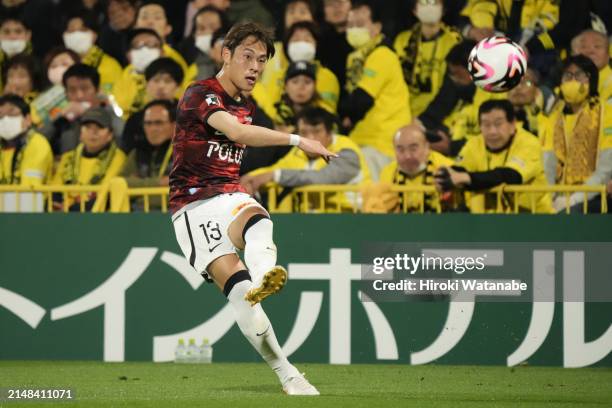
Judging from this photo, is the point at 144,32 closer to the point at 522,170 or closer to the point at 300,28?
the point at 300,28

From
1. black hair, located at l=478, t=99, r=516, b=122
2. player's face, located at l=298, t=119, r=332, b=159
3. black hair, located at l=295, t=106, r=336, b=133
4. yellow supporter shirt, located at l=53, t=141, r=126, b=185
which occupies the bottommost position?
yellow supporter shirt, located at l=53, t=141, r=126, b=185

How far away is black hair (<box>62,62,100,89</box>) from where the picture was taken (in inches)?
547

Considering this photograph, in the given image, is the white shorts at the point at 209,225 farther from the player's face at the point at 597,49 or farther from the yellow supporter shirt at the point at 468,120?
the player's face at the point at 597,49

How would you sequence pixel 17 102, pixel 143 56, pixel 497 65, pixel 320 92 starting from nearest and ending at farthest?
1. pixel 497 65
2. pixel 320 92
3. pixel 17 102
4. pixel 143 56

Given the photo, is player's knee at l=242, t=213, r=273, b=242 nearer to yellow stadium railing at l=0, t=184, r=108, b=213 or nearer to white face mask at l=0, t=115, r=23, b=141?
yellow stadium railing at l=0, t=184, r=108, b=213

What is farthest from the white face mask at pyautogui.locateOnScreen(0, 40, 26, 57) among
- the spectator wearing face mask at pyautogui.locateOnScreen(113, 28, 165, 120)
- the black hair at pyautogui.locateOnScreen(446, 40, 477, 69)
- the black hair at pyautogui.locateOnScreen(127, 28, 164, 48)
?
the black hair at pyautogui.locateOnScreen(446, 40, 477, 69)

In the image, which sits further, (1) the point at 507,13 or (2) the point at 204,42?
(2) the point at 204,42

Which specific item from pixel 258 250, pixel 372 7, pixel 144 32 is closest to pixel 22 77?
pixel 144 32

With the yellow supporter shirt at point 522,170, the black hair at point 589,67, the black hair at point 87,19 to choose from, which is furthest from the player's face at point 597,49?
the black hair at point 87,19

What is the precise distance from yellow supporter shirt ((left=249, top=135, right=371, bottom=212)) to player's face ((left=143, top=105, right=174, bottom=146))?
3.54 ft

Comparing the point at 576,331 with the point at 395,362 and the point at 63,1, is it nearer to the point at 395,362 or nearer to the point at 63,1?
the point at 395,362

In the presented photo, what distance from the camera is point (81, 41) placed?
14.9m

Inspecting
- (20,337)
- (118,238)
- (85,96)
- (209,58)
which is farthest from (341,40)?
(20,337)

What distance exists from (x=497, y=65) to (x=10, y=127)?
563cm
